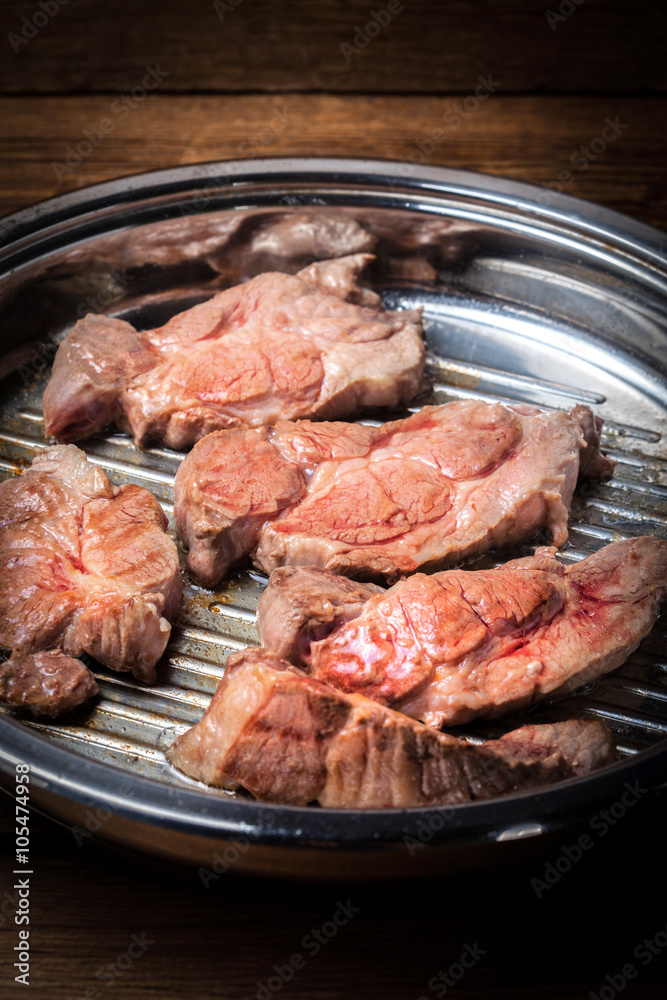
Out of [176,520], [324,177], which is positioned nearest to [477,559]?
[176,520]

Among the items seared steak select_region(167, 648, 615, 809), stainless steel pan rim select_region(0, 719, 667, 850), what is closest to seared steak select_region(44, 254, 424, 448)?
seared steak select_region(167, 648, 615, 809)

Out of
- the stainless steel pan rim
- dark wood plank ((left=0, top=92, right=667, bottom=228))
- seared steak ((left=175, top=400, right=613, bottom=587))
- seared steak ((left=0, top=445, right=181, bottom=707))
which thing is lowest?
the stainless steel pan rim

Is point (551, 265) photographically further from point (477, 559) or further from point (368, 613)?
point (368, 613)

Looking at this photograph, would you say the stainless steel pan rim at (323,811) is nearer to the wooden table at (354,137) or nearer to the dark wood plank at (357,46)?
the wooden table at (354,137)

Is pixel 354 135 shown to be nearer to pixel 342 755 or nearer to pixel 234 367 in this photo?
pixel 234 367

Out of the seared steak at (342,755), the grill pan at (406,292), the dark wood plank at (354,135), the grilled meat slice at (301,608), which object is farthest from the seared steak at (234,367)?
the dark wood plank at (354,135)

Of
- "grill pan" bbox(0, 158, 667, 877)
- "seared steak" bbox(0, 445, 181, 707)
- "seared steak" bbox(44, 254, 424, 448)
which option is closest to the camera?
"seared steak" bbox(0, 445, 181, 707)

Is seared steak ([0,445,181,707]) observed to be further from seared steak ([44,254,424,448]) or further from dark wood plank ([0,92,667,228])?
dark wood plank ([0,92,667,228])
